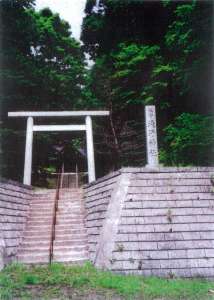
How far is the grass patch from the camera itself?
263 inches

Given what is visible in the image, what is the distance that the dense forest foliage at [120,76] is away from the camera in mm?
13039

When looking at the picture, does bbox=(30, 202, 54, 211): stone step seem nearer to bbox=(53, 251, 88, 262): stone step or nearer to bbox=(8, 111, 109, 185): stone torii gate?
bbox=(8, 111, 109, 185): stone torii gate

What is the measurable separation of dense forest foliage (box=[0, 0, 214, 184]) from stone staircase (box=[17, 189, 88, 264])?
418cm

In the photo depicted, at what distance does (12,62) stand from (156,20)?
8363mm

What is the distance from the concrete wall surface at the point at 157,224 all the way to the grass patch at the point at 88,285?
403 mm

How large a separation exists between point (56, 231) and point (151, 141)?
156 inches

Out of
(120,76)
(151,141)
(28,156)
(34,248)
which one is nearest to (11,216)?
(34,248)

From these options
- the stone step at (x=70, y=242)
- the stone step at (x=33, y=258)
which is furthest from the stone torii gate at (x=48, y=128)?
the stone step at (x=33, y=258)

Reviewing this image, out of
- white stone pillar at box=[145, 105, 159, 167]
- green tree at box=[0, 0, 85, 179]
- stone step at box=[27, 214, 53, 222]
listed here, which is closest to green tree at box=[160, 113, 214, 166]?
white stone pillar at box=[145, 105, 159, 167]

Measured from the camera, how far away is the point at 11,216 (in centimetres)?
1008

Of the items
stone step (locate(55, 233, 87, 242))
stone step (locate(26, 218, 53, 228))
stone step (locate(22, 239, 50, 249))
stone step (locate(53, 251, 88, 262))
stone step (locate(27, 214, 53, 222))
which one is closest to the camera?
stone step (locate(53, 251, 88, 262))

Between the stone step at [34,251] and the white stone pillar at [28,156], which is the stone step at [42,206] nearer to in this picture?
the white stone pillar at [28,156]

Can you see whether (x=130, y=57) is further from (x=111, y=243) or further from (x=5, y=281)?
(x=5, y=281)

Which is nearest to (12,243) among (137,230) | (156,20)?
(137,230)
